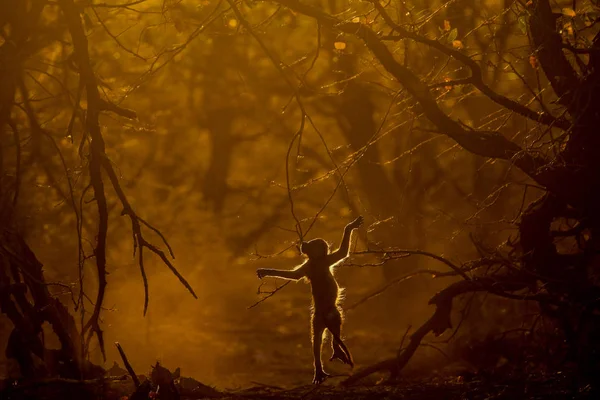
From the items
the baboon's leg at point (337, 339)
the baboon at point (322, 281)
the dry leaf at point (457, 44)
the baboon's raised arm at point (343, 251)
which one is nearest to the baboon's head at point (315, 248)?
the baboon at point (322, 281)

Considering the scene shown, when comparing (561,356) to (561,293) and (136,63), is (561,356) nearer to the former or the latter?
(561,293)

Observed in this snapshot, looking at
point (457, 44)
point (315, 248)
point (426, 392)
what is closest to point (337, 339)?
point (315, 248)

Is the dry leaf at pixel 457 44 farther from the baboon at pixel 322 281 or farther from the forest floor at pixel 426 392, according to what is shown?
the forest floor at pixel 426 392

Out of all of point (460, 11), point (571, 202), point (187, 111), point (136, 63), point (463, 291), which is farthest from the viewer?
point (187, 111)

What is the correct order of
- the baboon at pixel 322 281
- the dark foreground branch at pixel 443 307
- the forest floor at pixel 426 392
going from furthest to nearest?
the dark foreground branch at pixel 443 307
the forest floor at pixel 426 392
the baboon at pixel 322 281

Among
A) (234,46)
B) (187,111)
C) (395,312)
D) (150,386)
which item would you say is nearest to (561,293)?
(150,386)

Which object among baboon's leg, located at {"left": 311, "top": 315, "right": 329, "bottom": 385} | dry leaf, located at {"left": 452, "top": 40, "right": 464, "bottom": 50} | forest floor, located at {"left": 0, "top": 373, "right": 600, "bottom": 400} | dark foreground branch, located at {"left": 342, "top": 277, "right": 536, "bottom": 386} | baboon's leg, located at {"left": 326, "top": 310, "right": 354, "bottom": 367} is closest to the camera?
baboon's leg, located at {"left": 326, "top": 310, "right": 354, "bottom": 367}

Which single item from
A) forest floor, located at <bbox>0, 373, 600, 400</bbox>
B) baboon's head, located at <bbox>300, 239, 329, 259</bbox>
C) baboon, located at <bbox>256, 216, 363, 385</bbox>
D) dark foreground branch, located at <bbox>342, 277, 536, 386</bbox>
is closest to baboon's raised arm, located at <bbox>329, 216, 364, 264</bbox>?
baboon, located at <bbox>256, 216, 363, 385</bbox>

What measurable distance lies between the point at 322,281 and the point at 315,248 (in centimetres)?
23

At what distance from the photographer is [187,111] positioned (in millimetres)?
23172

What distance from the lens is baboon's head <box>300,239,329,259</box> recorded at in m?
5.25

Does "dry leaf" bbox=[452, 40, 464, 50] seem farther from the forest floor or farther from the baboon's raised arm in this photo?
the forest floor

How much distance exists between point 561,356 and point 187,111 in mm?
17408

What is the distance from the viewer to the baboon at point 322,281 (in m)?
5.25
